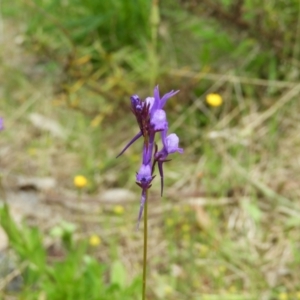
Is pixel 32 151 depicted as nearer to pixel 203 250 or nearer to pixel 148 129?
pixel 203 250

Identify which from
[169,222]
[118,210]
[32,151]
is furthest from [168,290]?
[32,151]

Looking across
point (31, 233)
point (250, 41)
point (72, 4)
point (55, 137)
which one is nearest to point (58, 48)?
point (72, 4)

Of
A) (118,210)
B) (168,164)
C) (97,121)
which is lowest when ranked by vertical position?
(118,210)

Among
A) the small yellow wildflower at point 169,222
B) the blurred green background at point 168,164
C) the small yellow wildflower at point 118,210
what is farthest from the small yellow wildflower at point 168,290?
the small yellow wildflower at point 118,210

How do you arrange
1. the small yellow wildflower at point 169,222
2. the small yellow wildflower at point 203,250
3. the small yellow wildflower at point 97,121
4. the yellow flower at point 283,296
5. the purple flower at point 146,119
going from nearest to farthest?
the purple flower at point 146,119
the yellow flower at point 283,296
the small yellow wildflower at point 203,250
the small yellow wildflower at point 169,222
the small yellow wildflower at point 97,121

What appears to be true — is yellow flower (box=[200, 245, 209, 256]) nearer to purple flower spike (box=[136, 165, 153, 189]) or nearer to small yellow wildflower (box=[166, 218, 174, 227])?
small yellow wildflower (box=[166, 218, 174, 227])

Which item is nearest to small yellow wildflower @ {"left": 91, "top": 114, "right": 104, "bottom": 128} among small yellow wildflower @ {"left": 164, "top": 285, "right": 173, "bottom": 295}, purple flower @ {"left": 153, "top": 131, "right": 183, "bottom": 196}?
small yellow wildflower @ {"left": 164, "top": 285, "right": 173, "bottom": 295}

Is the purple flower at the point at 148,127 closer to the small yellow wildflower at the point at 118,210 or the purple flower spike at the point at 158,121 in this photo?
the purple flower spike at the point at 158,121

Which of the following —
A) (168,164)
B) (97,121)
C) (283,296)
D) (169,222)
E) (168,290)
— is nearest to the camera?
(283,296)
